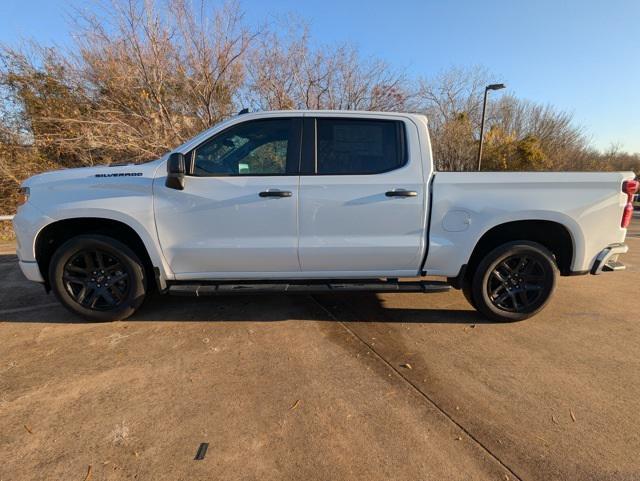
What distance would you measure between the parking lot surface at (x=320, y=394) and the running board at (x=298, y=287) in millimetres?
394

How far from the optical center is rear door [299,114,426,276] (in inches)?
125

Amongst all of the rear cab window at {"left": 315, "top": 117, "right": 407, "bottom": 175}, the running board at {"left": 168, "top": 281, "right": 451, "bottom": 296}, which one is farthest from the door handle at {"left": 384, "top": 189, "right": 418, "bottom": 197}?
the running board at {"left": 168, "top": 281, "right": 451, "bottom": 296}

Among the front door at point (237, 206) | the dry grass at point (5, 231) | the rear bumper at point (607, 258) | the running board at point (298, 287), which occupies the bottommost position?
the dry grass at point (5, 231)

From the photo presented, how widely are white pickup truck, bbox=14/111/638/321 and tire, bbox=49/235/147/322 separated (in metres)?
0.01

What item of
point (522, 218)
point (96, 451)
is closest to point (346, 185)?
point (522, 218)

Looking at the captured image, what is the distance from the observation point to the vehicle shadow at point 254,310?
11.8ft

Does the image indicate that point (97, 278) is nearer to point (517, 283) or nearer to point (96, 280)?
point (96, 280)

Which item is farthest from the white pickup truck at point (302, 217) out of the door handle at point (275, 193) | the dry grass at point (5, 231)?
the dry grass at point (5, 231)

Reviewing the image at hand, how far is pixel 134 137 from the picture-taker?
32.7 feet

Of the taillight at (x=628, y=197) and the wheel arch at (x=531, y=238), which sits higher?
the taillight at (x=628, y=197)

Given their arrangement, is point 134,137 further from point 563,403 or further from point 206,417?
point 563,403

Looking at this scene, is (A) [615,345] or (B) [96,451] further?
(A) [615,345]

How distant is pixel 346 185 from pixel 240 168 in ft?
3.29

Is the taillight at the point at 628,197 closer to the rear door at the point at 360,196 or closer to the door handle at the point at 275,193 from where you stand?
the rear door at the point at 360,196
